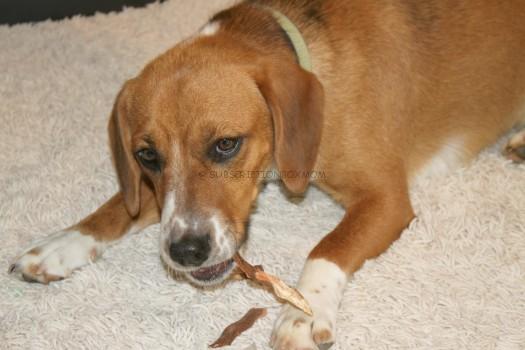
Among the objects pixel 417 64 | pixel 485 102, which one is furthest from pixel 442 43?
pixel 485 102

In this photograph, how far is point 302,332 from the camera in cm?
303

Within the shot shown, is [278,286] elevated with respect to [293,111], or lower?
lower

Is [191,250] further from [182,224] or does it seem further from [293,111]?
[293,111]

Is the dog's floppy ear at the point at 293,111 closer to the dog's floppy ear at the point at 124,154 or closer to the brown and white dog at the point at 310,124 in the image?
the brown and white dog at the point at 310,124

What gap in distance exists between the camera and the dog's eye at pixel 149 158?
3145mm

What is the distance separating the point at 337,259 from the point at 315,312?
305 millimetres

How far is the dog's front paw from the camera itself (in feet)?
9.89

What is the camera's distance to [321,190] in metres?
3.91

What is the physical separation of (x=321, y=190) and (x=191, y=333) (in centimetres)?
115

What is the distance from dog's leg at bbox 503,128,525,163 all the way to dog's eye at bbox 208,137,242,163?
189cm

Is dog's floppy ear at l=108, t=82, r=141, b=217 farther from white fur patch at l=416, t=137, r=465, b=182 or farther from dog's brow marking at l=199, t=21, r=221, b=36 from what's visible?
white fur patch at l=416, t=137, r=465, b=182

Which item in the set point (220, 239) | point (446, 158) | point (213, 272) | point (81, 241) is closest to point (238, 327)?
point (213, 272)

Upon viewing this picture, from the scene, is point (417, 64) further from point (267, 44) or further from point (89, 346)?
point (89, 346)

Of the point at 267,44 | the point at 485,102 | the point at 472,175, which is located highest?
the point at 267,44
